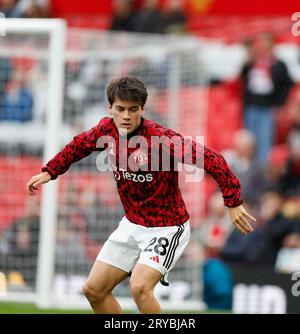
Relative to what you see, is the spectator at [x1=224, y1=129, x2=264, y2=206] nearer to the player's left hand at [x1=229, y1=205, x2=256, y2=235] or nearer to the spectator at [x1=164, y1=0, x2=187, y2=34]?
the spectator at [x1=164, y1=0, x2=187, y2=34]

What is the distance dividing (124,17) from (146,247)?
969cm

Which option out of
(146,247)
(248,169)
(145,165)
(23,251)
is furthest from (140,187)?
(248,169)

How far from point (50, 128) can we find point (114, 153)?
4417mm

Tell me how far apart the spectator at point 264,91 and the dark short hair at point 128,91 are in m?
7.22

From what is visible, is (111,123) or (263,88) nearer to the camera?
(111,123)

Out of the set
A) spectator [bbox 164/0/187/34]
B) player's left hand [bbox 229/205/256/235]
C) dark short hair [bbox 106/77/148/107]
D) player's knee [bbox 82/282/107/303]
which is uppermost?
spectator [bbox 164/0/187/34]

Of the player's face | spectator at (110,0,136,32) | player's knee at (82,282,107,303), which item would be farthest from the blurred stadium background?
the player's face

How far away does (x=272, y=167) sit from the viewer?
14383 millimetres

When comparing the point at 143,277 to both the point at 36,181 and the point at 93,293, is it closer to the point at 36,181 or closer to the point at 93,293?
the point at 93,293

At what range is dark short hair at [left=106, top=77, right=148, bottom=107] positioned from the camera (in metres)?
7.63

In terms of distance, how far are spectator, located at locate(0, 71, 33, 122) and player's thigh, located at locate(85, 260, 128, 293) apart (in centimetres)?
576

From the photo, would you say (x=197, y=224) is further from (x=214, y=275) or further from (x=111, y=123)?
(x=111, y=123)

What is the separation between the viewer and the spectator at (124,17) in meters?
16.9
